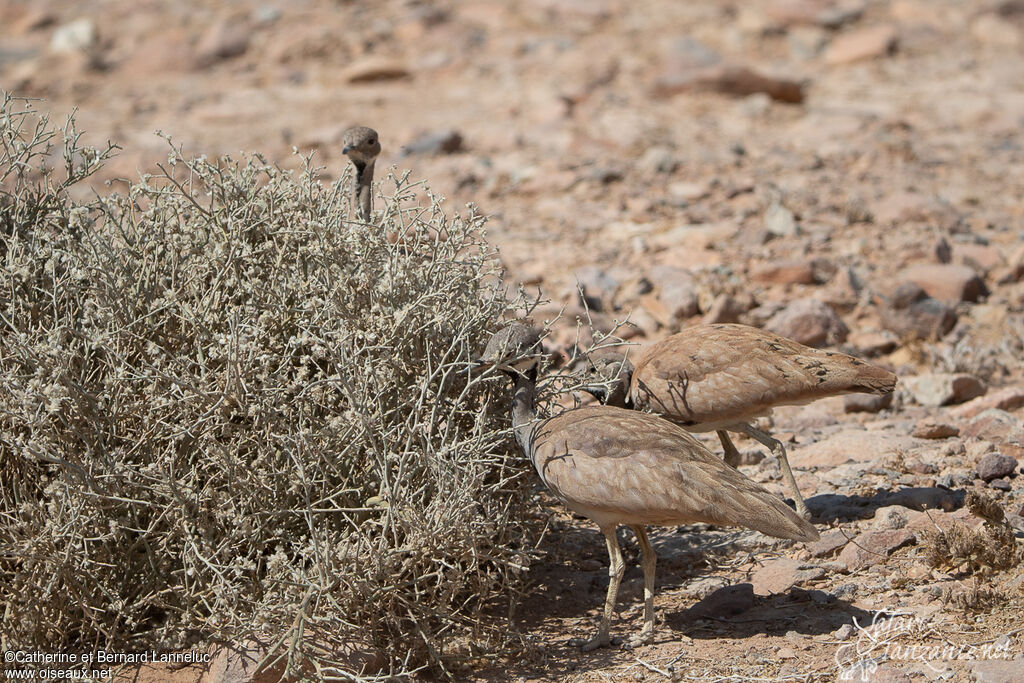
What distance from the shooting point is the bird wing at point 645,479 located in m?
4.44

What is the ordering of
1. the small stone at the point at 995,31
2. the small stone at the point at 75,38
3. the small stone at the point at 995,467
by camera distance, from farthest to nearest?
the small stone at the point at 75,38, the small stone at the point at 995,31, the small stone at the point at 995,467

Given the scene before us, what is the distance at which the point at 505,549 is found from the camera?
4.53 meters

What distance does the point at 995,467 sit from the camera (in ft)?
18.7

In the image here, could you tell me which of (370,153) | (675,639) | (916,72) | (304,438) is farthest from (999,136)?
(304,438)

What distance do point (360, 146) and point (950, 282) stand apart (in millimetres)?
4446

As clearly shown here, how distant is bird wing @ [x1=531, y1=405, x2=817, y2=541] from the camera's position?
14.6ft

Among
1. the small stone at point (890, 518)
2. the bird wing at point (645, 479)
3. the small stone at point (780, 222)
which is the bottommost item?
the small stone at point (890, 518)

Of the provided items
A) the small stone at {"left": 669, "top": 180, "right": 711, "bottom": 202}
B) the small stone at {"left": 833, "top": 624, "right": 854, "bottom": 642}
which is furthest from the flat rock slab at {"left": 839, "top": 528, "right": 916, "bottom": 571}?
the small stone at {"left": 669, "top": 180, "right": 711, "bottom": 202}

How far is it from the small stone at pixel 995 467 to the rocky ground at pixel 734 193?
0.5 inches

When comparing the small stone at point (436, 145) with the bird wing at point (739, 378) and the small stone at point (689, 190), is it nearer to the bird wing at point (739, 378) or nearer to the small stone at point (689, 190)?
the small stone at point (689, 190)

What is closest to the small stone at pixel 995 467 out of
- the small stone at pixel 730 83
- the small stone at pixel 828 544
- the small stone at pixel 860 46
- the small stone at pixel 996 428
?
the small stone at pixel 996 428

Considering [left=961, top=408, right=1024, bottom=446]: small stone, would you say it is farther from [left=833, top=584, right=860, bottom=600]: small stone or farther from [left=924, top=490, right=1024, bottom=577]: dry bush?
[left=833, top=584, right=860, bottom=600]: small stone

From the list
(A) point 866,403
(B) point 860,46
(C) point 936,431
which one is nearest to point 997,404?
(C) point 936,431

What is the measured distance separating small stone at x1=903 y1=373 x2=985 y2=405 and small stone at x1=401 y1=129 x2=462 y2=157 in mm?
5866
